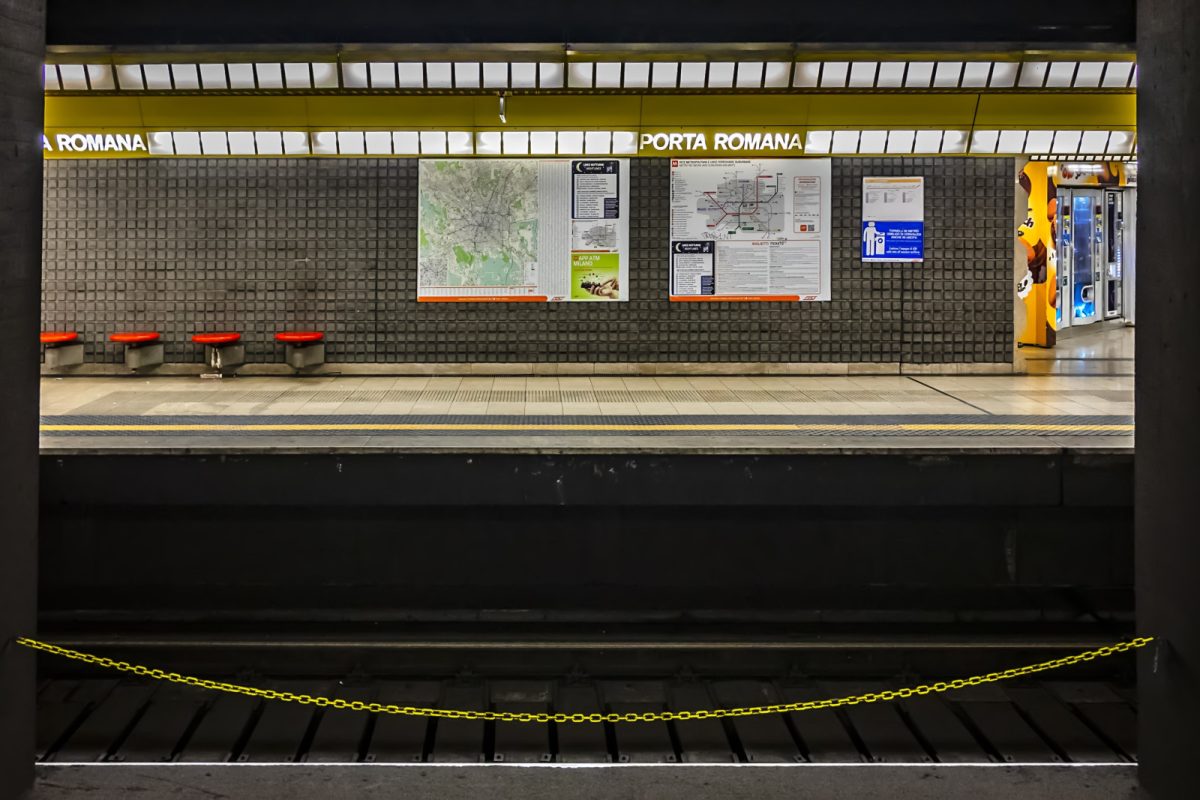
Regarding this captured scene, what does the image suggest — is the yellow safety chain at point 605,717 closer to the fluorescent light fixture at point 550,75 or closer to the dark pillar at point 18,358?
the dark pillar at point 18,358

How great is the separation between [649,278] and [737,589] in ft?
14.3

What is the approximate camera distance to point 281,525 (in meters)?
6.40

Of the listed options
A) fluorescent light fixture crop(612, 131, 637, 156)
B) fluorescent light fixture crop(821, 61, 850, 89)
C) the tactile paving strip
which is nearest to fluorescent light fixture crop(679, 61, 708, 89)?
fluorescent light fixture crop(612, 131, 637, 156)

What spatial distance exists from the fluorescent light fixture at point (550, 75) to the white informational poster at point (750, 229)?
1655mm

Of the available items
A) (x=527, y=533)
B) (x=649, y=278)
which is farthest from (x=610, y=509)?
(x=649, y=278)

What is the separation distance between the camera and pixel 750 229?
1012 cm

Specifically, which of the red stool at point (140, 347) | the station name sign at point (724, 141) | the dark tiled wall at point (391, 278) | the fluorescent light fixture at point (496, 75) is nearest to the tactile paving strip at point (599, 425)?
the red stool at point (140, 347)

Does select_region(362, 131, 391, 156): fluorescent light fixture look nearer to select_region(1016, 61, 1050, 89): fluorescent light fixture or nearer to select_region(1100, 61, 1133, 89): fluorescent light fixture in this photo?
select_region(1016, 61, 1050, 89): fluorescent light fixture

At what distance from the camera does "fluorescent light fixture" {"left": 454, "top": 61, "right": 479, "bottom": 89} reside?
8.84 m

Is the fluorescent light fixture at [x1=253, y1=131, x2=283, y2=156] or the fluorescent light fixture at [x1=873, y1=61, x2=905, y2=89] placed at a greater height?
the fluorescent light fixture at [x1=873, y1=61, x2=905, y2=89]

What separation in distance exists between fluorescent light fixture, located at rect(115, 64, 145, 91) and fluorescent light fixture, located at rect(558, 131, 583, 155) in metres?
3.63

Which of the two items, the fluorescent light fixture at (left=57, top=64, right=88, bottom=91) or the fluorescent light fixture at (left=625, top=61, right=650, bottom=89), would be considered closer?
the fluorescent light fixture at (left=625, top=61, right=650, bottom=89)

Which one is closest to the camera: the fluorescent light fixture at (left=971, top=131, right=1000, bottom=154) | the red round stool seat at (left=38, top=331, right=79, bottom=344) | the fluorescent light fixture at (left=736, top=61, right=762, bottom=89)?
the fluorescent light fixture at (left=736, top=61, right=762, bottom=89)

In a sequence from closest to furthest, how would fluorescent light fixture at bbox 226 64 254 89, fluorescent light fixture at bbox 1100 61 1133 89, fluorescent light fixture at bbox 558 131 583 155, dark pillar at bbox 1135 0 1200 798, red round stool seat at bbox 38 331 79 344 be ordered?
1. dark pillar at bbox 1135 0 1200 798
2. fluorescent light fixture at bbox 226 64 254 89
3. fluorescent light fixture at bbox 1100 61 1133 89
4. red round stool seat at bbox 38 331 79 344
5. fluorescent light fixture at bbox 558 131 583 155
